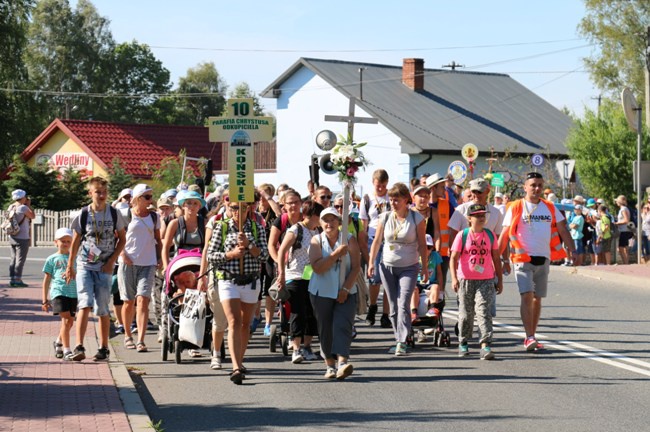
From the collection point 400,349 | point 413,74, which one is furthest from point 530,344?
point 413,74

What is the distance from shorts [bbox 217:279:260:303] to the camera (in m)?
11.0

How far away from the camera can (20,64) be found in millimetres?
47281

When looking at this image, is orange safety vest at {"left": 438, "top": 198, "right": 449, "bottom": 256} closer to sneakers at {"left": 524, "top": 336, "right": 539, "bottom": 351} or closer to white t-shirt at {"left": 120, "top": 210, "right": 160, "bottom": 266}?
sneakers at {"left": 524, "top": 336, "right": 539, "bottom": 351}

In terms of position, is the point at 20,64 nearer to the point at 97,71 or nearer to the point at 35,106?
the point at 35,106

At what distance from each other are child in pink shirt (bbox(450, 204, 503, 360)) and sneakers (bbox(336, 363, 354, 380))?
2160 mm

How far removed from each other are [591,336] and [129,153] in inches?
1893

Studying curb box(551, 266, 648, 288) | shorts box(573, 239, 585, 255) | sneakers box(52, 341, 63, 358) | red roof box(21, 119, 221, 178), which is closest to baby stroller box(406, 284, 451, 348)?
sneakers box(52, 341, 63, 358)

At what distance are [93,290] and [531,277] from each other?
4.74 metres

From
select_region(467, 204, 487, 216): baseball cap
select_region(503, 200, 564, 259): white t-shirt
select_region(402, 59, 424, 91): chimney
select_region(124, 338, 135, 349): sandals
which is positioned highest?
select_region(402, 59, 424, 91): chimney

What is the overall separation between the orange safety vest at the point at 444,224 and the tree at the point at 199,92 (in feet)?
292

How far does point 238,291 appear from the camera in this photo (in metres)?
11.1

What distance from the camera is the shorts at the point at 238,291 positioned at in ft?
36.2

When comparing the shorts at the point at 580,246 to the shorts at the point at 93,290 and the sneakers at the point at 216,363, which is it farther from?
the shorts at the point at 93,290

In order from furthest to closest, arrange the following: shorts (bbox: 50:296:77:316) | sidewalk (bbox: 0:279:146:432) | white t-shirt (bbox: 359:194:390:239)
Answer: white t-shirt (bbox: 359:194:390:239) → shorts (bbox: 50:296:77:316) → sidewalk (bbox: 0:279:146:432)
